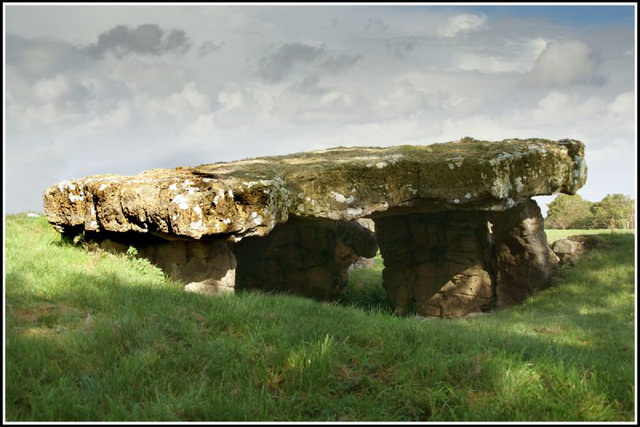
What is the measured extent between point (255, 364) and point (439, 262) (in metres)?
10.0

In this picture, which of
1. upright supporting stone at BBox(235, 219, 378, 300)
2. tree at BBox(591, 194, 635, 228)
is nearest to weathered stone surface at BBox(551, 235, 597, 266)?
upright supporting stone at BBox(235, 219, 378, 300)

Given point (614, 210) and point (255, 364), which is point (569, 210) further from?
point (255, 364)

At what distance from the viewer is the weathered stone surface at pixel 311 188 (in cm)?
814

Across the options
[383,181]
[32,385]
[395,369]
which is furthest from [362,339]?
[383,181]

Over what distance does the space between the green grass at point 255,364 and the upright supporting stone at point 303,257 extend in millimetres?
7094

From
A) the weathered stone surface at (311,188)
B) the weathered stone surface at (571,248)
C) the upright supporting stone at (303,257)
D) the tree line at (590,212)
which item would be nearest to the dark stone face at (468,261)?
the weathered stone surface at (571,248)

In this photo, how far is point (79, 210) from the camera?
934 centimetres

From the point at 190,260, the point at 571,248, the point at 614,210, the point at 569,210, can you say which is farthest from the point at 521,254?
the point at 569,210

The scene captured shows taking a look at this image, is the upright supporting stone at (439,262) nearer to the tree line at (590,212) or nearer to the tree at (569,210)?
the tree line at (590,212)

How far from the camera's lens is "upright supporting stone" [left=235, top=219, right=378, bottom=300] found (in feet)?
49.5

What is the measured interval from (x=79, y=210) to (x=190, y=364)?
16.9 feet

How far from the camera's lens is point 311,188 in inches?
382

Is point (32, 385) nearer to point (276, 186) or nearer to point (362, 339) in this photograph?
point (362, 339)

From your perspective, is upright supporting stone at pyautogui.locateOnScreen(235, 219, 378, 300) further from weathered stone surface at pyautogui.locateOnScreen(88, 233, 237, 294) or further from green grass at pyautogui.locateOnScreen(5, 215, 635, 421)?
green grass at pyautogui.locateOnScreen(5, 215, 635, 421)
